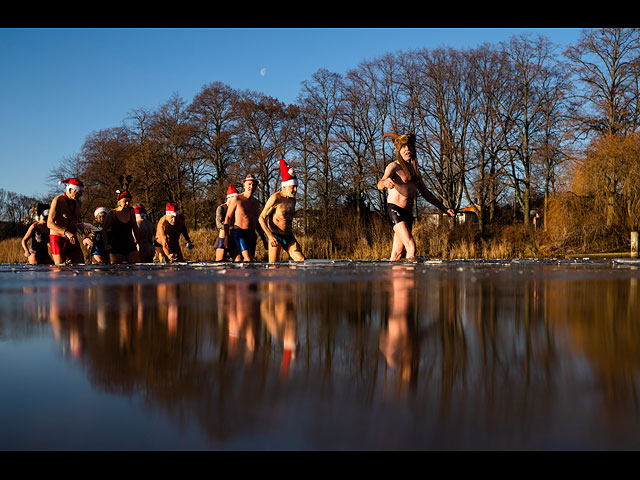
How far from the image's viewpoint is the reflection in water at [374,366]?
1141mm

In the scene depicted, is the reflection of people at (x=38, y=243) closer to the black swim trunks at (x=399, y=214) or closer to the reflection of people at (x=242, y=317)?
the black swim trunks at (x=399, y=214)

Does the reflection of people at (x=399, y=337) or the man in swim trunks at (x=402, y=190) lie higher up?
the man in swim trunks at (x=402, y=190)

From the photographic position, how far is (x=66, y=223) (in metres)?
10.1

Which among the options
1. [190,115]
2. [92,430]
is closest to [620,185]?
[92,430]

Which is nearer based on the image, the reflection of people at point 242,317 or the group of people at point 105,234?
the reflection of people at point 242,317

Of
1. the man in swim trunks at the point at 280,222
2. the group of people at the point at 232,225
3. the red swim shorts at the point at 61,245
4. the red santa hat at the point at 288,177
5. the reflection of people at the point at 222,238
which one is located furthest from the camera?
the reflection of people at the point at 222,238

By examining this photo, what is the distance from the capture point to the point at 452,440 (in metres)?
1.07

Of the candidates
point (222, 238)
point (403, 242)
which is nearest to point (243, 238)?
point (222, 238)

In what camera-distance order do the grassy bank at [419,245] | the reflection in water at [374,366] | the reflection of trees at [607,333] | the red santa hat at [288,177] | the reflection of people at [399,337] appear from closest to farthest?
1. the reflection in water at [374,366]
2. the reflection of trees at [607,333]
3. the reflection of people at [399,337]
4. the red santa hat at [288,177]
5. the grassy bank at [419,245]

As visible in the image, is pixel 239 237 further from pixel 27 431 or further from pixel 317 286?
pixel 27 431

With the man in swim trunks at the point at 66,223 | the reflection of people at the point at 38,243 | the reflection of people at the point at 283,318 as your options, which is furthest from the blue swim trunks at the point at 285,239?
the reflection of people at the point at 38,243

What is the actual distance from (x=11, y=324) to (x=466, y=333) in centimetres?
203

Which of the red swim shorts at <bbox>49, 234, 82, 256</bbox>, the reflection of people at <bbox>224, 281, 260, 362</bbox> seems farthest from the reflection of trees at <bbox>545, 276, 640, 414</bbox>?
the red swim shorts at <bbox>49, 234, 82, 256</bbox>
